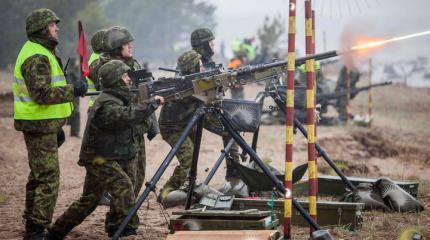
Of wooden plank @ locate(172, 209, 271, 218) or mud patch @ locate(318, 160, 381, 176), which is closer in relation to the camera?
wooden plank @ locate(172, 209, 271, 218)

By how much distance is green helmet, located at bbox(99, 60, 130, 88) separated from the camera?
602 cm

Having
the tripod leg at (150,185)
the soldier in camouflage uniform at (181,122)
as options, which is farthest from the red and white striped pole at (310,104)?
the soldier in camouflage uniform at (181,122)

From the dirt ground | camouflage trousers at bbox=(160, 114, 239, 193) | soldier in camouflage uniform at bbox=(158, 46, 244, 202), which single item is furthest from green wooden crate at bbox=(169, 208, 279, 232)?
soldier in camouflage uniform at bbox=(158, 46, 244, 202)

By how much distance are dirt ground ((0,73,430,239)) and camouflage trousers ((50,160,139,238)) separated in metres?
0.50

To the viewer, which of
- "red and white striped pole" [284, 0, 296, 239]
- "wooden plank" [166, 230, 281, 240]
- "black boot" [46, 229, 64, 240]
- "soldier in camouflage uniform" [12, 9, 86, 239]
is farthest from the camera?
"black boot" [46, 229, 64, 240]

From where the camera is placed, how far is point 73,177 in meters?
10.6

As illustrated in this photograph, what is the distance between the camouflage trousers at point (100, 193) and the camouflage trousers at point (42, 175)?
19 centimetres

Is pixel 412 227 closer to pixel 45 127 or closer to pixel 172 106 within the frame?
pixel 172 106

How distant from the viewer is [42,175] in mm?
5949

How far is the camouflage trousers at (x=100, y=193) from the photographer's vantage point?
19.7 feet

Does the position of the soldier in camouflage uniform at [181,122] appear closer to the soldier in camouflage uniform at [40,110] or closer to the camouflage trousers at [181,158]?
the camouflage trousers at [181,158]

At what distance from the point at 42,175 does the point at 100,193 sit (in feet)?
2.01

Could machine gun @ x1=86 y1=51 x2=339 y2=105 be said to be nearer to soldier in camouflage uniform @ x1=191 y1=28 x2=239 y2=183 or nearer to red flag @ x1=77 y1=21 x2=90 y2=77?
red flag @ x1=77 y1=21 x2=90 y2=77

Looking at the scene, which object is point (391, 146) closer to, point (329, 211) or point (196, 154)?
point (329, 211)
